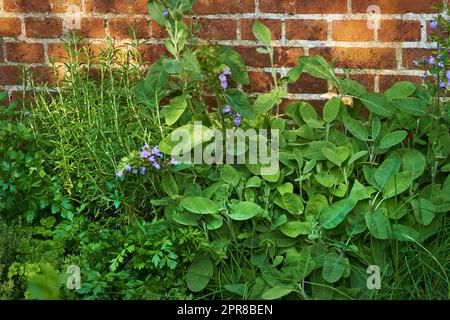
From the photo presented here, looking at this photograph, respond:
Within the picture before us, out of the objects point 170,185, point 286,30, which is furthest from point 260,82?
point 170,185

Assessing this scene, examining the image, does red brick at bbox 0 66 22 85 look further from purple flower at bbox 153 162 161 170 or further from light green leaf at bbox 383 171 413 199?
light green leaf at bbox 383 171 413 199

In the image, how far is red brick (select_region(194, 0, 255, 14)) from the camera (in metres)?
3.31

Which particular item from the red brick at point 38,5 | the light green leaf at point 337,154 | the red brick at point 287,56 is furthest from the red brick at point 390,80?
the red brick at point 38,5

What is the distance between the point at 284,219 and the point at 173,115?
61cm

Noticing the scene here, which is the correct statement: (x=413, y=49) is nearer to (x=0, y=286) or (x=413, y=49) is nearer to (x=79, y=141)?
(x=79, y=141)

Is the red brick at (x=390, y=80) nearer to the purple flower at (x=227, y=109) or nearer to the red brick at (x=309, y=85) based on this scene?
the red brick at (x=309, y=85)

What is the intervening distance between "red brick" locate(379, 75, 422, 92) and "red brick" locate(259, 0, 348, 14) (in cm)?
32

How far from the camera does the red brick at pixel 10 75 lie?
141 inches

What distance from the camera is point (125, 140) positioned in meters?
3.11

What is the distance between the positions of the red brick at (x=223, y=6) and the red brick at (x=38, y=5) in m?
0.54

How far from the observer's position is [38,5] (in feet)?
11.5

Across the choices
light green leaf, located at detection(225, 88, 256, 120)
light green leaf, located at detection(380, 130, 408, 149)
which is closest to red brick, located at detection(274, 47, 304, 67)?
light green leaf, located at detection(225, 88, 256, 120)

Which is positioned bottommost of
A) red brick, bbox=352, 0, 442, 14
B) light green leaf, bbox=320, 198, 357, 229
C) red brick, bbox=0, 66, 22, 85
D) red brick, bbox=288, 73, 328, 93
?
Answer: light green leaf, bbox=320, 198, 357, 229
